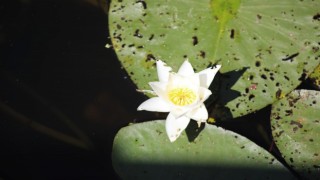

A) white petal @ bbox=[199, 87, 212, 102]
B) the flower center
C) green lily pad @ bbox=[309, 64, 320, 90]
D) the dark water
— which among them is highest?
green lily pad @ bbox=[309, 64, 320, 90]

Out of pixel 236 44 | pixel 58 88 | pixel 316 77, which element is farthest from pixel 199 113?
pixel 58 88

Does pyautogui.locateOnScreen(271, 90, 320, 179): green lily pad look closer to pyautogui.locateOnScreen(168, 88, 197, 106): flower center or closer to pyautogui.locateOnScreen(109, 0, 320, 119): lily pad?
pyautogui.locateOnScreen(109, 0, 320, 119): lily pad

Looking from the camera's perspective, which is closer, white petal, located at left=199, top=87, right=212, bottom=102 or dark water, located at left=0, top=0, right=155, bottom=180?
white petal, located at left=199, top=87, right=212, bottom=102

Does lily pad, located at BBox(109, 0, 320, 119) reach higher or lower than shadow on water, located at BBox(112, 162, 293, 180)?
higher

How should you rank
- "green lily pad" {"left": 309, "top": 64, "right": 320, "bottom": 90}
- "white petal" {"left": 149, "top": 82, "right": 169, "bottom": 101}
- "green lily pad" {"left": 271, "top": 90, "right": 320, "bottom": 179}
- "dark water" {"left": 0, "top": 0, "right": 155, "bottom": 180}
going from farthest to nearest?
"dark water" {"left": 0, "top": 0, "right": 155, "bottom": 180} → "green lily pad" {"left": 309, "top": 64, "right": 320, "bottom": 90} → "green lily pad" {"left": 271, "top": 90, "right": 320, "bottom": 179} → "white petal" {"left": 149, "top": 82, "right": 169, "bottom": 101}

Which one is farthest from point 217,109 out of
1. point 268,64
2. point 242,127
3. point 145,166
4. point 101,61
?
point 101,61

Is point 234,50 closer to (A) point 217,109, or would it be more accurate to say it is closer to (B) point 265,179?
(A) point 217,109

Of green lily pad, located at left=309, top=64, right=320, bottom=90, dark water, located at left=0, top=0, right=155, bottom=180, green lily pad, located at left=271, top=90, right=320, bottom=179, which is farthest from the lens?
dark water, located at left=0, top=0, right=155, bottom=180

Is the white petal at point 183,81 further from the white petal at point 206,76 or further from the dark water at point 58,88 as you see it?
the dark water at point 58,88

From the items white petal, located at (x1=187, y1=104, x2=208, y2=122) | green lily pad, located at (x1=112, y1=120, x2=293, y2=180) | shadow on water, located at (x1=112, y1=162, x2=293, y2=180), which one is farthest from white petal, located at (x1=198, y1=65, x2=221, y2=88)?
shadow on water, located at (x1=112, y1=162, x2=293, y2=180)
